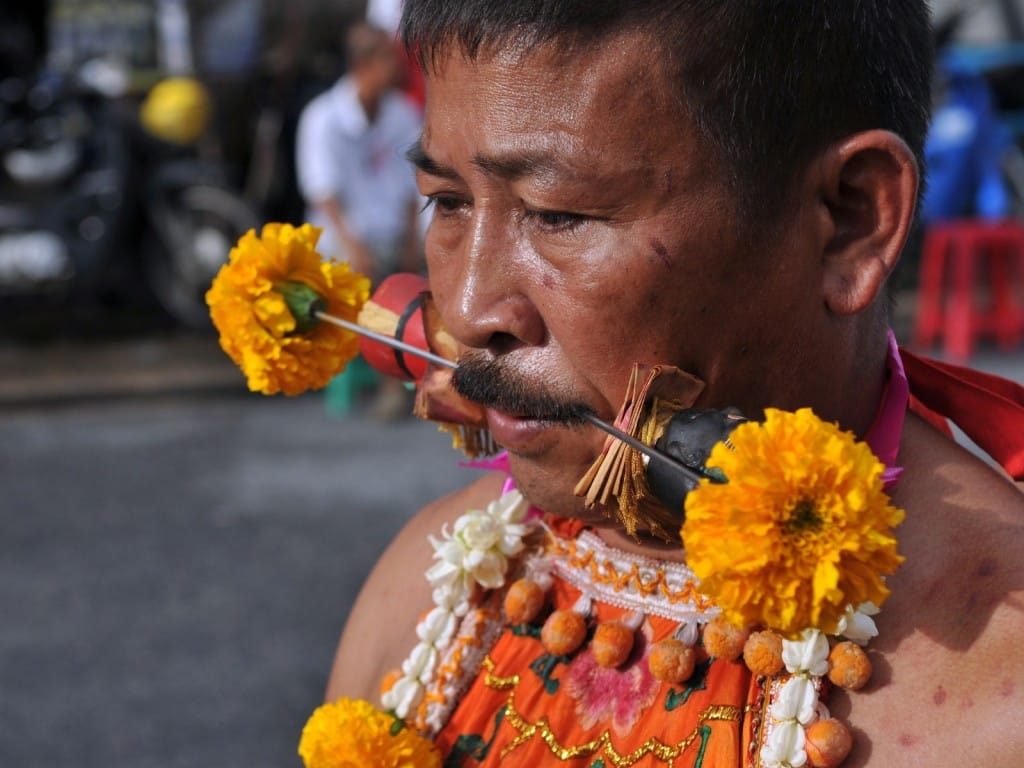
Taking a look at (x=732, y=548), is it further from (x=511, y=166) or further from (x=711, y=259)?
(x=511, y=166)

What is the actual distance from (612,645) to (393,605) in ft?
1.43

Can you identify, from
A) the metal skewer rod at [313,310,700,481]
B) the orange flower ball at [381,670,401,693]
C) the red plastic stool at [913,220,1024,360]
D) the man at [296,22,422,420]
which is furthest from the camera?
the red plastic stool at [913,220,1024,360]

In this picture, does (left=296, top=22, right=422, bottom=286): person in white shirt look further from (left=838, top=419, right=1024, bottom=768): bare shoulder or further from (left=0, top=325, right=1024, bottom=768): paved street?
(left=838, top=419, right=1024, bottom=768): bare shoulder

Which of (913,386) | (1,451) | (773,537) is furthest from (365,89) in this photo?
(773,537)

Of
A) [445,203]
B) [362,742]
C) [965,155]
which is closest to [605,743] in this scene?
[362,742]

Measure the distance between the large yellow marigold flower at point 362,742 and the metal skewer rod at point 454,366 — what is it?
0.45 m

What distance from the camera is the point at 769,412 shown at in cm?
122

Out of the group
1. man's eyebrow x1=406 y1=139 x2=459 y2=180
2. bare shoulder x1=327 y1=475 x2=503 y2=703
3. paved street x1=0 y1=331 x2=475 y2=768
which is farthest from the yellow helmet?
man's eyebrow x1=406 y1=139 x2=459 y2=180

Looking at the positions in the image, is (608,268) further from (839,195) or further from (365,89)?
(365,89)

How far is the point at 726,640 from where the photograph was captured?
1.53 meters

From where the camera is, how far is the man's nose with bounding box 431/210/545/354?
1492mm

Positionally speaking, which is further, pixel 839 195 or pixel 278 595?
pixel 278 595

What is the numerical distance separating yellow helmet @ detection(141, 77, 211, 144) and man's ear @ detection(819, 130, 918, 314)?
840 centimetres

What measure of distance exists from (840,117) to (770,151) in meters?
0.09
